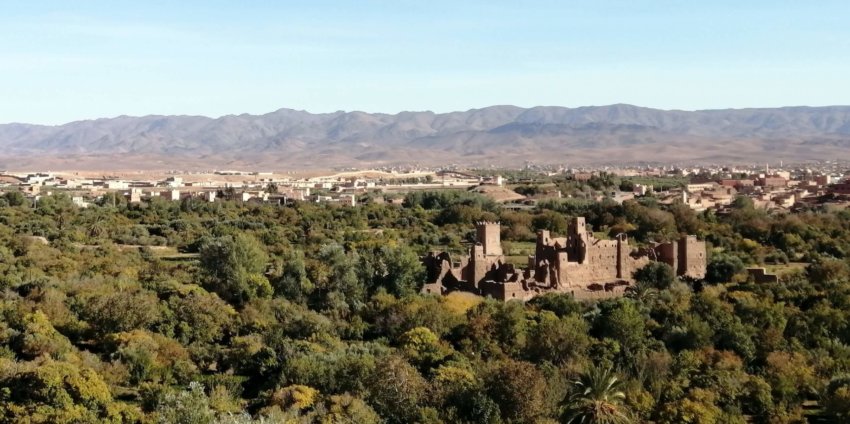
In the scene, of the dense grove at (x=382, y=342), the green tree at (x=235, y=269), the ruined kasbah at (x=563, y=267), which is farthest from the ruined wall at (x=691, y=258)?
the green tree at (x=235, y=269)

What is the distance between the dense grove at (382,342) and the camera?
2105 cm

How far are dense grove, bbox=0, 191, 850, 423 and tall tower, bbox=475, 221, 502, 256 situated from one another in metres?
3.24

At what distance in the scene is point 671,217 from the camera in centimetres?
5472

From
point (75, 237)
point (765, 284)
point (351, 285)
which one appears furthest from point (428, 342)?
point (75, 237)

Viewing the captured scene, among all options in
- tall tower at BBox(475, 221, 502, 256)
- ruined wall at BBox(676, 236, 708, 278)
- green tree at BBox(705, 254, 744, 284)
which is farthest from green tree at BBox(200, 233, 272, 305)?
green tree at BBox(705, 254, 744, 284)

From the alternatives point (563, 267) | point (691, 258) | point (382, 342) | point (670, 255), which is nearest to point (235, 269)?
point (382, 342)

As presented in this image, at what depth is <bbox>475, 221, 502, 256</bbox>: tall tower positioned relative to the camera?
38750 millimetres

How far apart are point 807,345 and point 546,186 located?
59.6 metres

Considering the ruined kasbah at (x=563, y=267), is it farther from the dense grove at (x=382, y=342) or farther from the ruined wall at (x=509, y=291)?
the dense grove at (x=382, y=342)

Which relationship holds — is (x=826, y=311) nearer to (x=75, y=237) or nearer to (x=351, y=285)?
(x=351, y=285)

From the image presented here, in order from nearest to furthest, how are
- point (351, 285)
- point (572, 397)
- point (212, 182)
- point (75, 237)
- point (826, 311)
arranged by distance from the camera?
point (572, 397) < point (826, 311) < point (351, 285) < point (75, 237) < point (212, 182)

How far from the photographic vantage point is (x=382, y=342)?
28.1 m

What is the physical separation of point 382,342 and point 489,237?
467 inches

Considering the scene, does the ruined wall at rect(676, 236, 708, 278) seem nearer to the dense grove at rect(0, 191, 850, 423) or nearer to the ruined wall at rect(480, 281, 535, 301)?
the dense grove at rect(0, 191, 850, 423)
